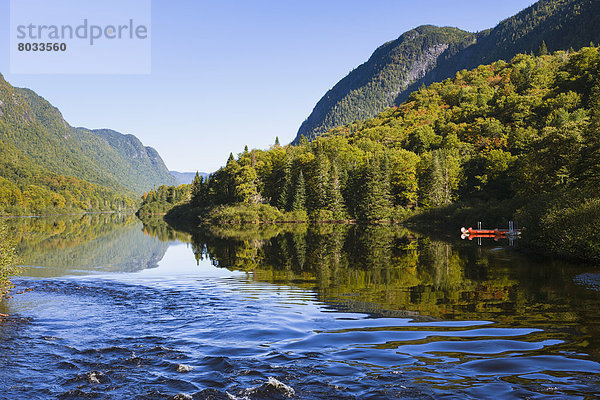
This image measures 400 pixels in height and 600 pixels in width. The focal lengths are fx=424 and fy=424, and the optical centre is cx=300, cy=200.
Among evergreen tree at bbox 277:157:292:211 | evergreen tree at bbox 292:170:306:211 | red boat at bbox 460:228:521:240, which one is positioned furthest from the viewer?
evergreen tree at bbox 277:157:292:211

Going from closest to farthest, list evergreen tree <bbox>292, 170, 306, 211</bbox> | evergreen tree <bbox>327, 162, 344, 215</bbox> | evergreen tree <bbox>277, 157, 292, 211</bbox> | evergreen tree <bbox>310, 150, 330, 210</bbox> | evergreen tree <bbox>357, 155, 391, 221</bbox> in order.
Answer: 1. evergreen tree <bbox>357, 155, 391, 221</bbox>
2. evergreen tree <bbox>327, 162, 344, 215</bbox>
3. evergreen tree <bbox>310, 150, 330, 210</bbox>
4. evergreen tree <bbox>292, 170, 306, 211</bbox>
5. evergreen tree <bbox>277, 157, 292, 211</bbox>

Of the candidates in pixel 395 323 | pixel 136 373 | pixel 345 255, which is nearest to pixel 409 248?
pixel 345 255

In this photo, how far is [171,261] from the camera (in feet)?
103

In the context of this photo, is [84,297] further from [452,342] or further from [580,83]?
[580,83]

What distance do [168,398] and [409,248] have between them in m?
31.3

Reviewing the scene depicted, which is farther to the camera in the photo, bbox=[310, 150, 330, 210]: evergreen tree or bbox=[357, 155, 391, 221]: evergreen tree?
bbox=[310, 150, 330, 210]: evergreen tree

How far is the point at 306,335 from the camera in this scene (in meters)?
11.5

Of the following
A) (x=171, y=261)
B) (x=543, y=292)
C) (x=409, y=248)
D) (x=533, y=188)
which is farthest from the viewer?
(x=533, y=188)

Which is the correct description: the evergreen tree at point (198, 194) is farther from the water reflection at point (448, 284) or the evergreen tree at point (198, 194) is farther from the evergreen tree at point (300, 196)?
the water reflection at point (448, 284)

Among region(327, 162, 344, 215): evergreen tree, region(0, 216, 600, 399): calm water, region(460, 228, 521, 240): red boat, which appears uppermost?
region(327, 162, 344, 215): evergreen tree

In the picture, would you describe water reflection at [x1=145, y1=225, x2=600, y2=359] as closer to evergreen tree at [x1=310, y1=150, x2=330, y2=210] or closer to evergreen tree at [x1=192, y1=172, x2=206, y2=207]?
evergreen tree at [x1=310, y1=150, x2=330, y2=210]

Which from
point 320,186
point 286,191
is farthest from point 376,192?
point 286,191

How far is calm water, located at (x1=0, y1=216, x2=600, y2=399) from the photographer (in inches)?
316

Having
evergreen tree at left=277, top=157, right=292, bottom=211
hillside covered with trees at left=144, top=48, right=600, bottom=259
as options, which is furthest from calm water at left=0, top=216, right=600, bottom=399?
evergreen tree at left=277, top=157, right=292, bottom=211
